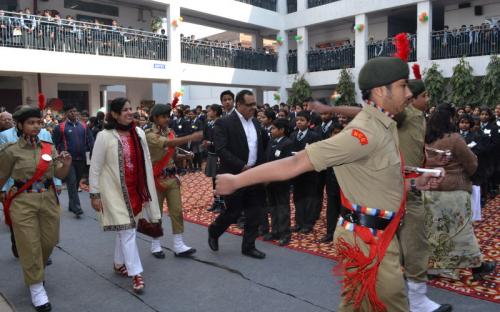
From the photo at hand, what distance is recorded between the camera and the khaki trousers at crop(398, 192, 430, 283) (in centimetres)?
345

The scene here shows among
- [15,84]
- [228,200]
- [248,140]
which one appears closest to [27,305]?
[228,200]

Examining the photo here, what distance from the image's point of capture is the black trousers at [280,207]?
5941mm

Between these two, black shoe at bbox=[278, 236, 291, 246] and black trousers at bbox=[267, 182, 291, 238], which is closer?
black shoe at bbox=[278, 236, 291, 246]

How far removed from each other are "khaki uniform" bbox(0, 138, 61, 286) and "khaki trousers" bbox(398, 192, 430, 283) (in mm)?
3087

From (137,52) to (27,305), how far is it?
14204mm

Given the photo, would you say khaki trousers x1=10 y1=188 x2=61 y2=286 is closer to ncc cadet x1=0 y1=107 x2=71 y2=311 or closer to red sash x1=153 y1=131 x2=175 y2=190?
ncc cadet x1=0 y1=107 x2=71 y2=311

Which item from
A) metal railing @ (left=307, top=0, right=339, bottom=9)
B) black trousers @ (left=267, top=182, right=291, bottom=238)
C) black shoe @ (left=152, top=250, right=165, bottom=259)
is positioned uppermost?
metal railing @ (left=307, top=0, right=339, bottom=9)

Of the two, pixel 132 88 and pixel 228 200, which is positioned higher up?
pixel 132 88

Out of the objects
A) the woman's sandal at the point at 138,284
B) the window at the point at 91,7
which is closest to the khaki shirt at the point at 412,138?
the woman's sandal at the point at 138,284

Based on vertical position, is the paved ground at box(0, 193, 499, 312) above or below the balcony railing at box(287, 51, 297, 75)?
below

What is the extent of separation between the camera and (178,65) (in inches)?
722

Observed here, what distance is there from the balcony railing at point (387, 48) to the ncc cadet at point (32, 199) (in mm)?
15850

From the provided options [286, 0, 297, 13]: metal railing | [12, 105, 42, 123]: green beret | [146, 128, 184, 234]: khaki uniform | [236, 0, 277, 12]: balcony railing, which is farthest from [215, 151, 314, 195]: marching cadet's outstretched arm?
[286, 0, 297, 13]: metal railing

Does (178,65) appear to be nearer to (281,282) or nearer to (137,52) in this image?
(137,52)
